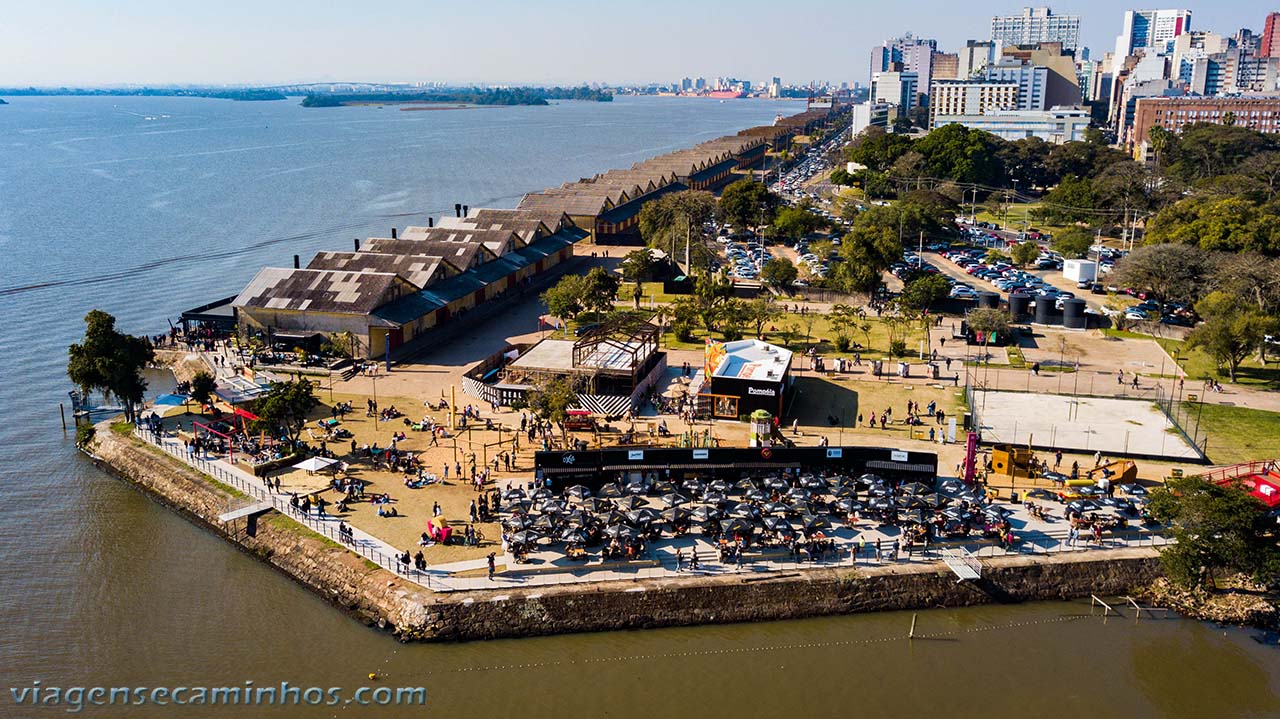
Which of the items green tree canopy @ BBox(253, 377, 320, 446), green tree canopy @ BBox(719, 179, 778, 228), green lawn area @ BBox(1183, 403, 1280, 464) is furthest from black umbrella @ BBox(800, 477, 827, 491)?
green tree canopy @ BBox(719, 179, 778, 228)

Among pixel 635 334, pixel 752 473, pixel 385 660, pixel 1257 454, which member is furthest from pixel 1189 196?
pixel 385 660

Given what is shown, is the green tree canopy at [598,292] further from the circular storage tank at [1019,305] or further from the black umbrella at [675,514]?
the black umbrella at [675,514]

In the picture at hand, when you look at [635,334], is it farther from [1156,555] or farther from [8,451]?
[8,451]

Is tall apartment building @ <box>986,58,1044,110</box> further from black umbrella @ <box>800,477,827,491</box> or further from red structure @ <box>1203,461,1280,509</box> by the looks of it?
black umbrella @ <box>800,477,827,491</box>

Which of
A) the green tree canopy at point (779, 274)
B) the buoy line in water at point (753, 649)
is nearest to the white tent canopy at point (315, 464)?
the buoy line in water at point (753, 649)

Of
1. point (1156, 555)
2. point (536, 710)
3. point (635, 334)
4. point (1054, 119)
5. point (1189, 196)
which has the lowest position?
point (536, 710)

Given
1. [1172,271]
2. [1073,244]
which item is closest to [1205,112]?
[1073,244]
